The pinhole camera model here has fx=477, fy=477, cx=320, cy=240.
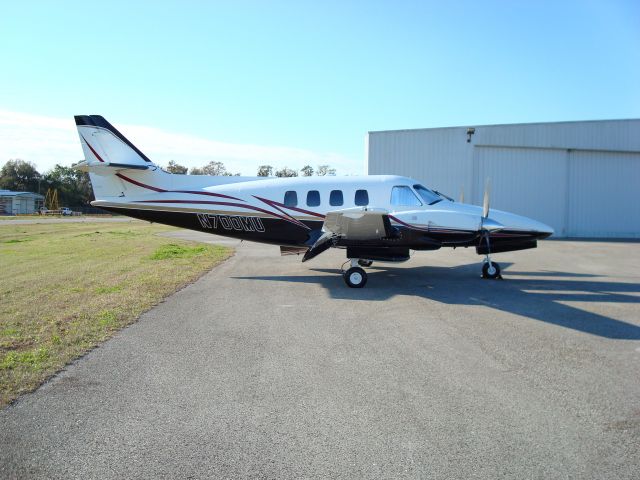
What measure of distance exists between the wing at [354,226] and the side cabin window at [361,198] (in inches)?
52.0

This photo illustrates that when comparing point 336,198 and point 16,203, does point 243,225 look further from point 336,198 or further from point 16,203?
point 16,203

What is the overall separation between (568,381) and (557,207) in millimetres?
26502

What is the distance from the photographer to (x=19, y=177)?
109438mm

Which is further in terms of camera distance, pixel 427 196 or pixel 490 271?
pixel 490 271

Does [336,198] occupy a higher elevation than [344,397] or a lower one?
higher

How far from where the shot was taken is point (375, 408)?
4395 mm

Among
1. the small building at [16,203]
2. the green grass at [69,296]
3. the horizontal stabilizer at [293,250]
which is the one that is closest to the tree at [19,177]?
the small building at [16,203]

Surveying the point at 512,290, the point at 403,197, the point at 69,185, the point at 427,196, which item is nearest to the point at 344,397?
the point at 512,290

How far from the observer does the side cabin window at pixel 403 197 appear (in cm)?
1279

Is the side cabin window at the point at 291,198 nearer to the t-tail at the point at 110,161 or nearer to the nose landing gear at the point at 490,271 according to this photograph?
the t-tail at the point at 110,161

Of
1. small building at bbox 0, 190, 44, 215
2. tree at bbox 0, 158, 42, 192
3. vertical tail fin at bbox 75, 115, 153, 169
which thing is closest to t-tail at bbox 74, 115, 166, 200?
vertical tail fin at bbox 75, 115, 153, 169

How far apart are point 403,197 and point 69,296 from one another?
8356 mm

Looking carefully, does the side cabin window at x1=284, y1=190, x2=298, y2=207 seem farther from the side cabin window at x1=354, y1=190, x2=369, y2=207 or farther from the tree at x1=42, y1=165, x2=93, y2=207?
the tree at x1=42, y1=165, x2=93, y2=207

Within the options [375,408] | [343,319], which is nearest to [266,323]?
[343,319]
